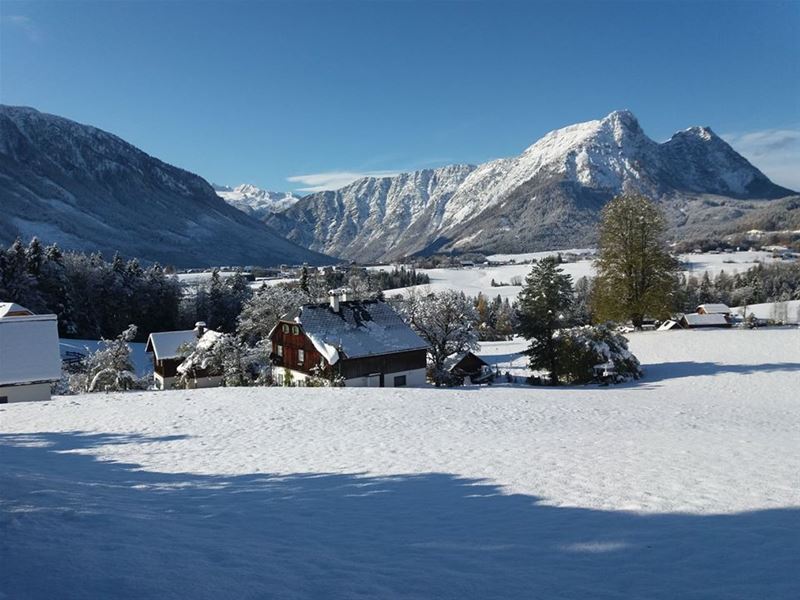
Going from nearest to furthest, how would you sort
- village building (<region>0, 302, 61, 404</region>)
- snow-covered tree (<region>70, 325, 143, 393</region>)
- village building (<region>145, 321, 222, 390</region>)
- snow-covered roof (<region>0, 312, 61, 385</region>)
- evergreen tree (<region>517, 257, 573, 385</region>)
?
1. village building (<region>0, 302, 61, 404</region>)
2. snow-covered roof (<region>0, 312, 61, 385</region>)
3. evergreen tree (<region>517, 257, 573, 385</region>)
4. snow-covered tree (<region>70, 325, 143, 393</region>)
5. village building (<region>145, 321, 222, 390</region>)

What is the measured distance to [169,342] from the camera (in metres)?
43.5

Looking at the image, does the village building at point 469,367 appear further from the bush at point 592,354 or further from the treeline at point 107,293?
the treeline at point 107,293

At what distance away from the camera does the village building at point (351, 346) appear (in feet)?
99.2

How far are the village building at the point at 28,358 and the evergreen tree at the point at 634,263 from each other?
115ft

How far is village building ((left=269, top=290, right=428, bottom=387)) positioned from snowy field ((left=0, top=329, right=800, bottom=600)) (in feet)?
38.9

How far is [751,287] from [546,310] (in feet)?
323

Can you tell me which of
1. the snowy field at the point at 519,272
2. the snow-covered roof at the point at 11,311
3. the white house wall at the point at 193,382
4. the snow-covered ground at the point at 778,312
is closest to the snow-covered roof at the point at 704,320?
the snow-covered ground at the point at 778,312

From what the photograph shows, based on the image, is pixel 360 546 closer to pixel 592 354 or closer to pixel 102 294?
pixel 592 354

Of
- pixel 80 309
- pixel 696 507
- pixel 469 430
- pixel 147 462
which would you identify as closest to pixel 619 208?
pixel 469 430

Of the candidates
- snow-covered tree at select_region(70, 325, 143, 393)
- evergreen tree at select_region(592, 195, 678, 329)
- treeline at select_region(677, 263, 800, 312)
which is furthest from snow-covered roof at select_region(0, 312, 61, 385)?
treeline at select_region(677, 263, 800, 312)

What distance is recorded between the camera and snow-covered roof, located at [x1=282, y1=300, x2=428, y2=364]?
99.8 feet

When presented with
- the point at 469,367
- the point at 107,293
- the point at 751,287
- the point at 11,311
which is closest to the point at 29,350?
the point at 11,311

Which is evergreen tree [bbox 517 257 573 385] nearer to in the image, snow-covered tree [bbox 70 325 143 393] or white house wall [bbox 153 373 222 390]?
white house wall [bbox 153 373 222 390]

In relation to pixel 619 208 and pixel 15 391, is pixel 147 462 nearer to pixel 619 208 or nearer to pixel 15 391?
pixel 15 391
